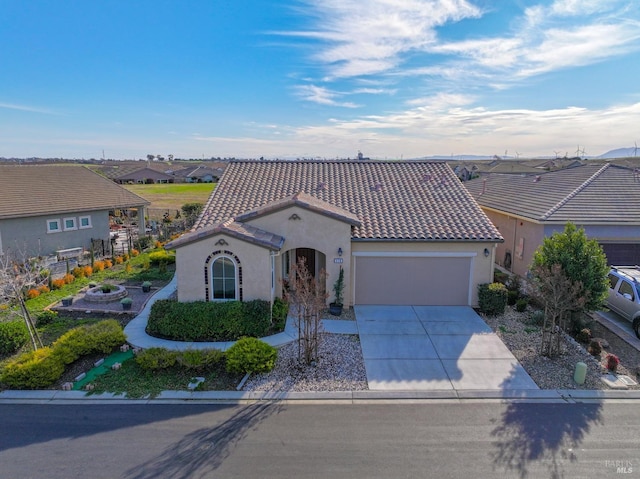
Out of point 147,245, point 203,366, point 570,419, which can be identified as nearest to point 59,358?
point 203,366

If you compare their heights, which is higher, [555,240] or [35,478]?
[555,240]

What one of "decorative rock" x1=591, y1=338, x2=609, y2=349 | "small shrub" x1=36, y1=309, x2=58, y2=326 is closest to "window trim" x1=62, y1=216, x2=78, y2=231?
"small shrub" x1=36, y1=309, x2=58, y2=326

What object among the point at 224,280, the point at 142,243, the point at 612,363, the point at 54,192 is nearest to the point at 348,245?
the point at 224,280

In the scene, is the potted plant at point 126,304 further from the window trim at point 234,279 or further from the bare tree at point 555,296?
the bare tree at point 555,296

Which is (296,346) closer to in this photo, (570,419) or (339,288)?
(339,288)

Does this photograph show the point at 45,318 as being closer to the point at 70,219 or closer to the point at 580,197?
the point at 70,219

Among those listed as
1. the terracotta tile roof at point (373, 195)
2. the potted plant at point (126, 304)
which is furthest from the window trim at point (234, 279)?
the potted plant at point (126, 304)
